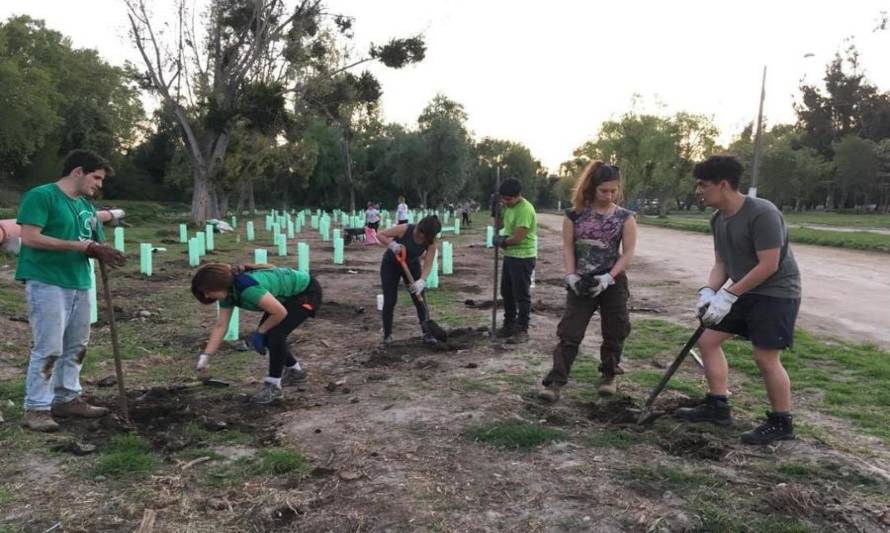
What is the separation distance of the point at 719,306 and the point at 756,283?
24 centimetres

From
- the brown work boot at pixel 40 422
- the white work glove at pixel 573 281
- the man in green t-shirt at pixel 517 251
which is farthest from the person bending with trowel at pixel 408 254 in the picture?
the brown work boot at pixel 40 422

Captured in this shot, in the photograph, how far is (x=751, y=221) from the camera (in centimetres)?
371

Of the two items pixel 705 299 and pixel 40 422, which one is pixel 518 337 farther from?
pixel 40 422

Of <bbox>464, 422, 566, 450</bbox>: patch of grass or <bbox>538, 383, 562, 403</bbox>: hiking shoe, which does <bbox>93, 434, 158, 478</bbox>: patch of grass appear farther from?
<bbox>538, 383, 562, 403</bbox>: hiking shoe

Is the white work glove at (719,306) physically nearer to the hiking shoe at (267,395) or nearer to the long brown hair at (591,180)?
the long brown hair at (591,180)

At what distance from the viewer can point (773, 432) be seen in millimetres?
3797

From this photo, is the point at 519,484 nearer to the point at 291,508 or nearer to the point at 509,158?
the point at 291,508

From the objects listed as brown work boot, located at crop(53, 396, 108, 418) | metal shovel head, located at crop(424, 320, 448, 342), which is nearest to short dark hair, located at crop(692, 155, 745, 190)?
metal shovel head, located at crop(424, 320, 448, 342)

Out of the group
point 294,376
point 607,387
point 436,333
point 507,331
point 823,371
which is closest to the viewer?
point 607,387

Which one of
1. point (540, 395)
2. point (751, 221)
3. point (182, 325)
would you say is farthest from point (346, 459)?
point (182, 325)

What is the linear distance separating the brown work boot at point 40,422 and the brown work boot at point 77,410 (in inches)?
6.8

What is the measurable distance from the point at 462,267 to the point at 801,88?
72.4 metres

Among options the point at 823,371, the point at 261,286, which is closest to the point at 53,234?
the point at 261,286

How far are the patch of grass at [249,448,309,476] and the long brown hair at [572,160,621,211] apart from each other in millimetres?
2696
